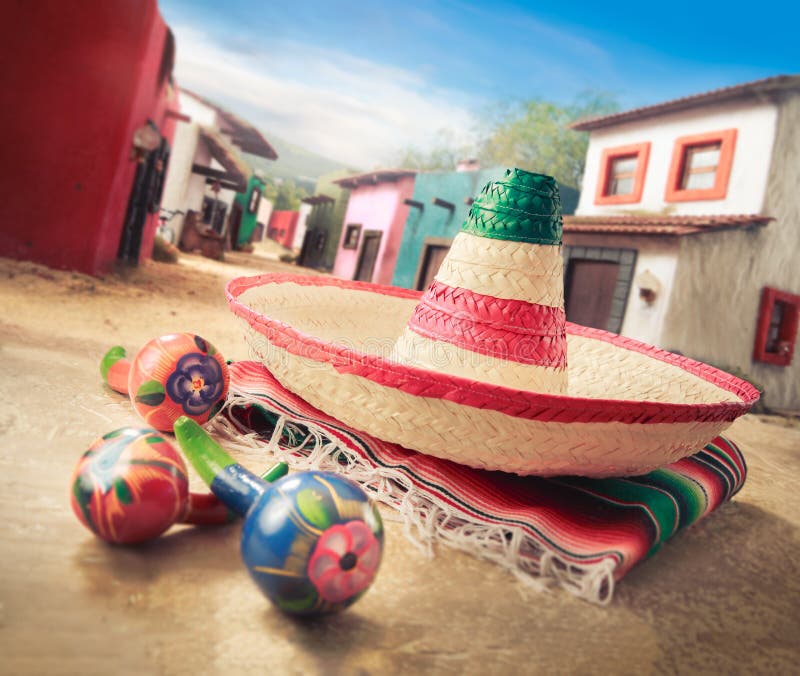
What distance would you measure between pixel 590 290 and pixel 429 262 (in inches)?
216

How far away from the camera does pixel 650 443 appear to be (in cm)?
149

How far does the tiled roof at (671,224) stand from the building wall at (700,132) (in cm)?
40

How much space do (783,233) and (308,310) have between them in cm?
817

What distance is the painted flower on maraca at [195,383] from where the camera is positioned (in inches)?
70.7

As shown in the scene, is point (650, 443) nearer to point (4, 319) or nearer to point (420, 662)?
point (420, 662)

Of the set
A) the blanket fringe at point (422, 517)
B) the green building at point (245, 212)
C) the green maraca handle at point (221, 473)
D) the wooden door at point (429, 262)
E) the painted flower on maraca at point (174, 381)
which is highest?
the green building at point (245, 212)

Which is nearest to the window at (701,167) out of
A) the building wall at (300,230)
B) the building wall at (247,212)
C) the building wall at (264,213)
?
the building wall at (247,212)

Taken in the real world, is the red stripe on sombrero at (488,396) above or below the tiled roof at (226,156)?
below

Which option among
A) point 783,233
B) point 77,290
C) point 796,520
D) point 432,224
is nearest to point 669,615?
point 796,520

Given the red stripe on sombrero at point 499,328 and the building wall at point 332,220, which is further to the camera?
the building wall at point 332,220

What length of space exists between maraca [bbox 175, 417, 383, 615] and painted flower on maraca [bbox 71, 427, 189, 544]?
0.24 meters

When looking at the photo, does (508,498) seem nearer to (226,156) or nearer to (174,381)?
(174,381)

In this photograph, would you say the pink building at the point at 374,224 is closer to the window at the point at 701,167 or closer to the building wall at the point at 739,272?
the window at the point at 701,167

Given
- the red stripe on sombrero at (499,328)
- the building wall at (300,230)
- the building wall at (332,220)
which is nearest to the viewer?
the red stripe on sombrero at (499,328)
